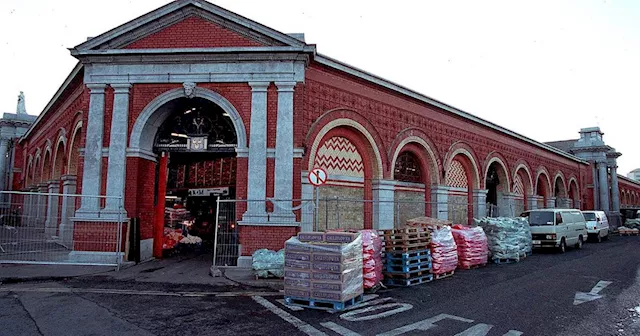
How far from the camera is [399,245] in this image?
9883 mm

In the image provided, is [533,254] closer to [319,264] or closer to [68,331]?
[319,264]

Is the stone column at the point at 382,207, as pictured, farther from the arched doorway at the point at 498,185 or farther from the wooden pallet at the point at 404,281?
the arched doorway at the point at 498,185

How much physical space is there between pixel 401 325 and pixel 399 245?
362 cm

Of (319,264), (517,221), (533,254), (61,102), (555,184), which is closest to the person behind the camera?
(319,264)

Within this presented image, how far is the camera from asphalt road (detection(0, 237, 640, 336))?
6117 millimetres

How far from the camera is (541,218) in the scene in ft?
54.9

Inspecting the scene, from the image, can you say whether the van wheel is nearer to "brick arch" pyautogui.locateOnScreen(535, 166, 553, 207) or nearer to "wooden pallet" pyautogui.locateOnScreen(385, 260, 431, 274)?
"wooden pallet" pyautogui.locateOnScreen(385, 260, 431, 274)

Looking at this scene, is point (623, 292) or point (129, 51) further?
point (129, 51)

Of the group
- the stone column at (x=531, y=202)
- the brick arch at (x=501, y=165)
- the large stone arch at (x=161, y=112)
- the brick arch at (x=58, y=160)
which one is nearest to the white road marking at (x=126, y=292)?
the large stone arch at (x=161, y=112)

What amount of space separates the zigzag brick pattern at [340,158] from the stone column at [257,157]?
227cm

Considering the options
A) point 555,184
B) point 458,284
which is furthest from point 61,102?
point 555,184

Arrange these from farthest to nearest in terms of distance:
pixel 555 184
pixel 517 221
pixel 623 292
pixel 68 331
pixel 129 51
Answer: pixel 555 184 < pixel 517 221 < pixel 129 51 < pixel 623 292 < pixel 68 331

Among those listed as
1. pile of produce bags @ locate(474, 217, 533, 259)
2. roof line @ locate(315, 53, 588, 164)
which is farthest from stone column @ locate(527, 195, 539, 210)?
pile of produce bags @ locate(474, 217, 533, 259)

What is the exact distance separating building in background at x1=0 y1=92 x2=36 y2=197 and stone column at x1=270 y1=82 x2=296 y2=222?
29274 mm
